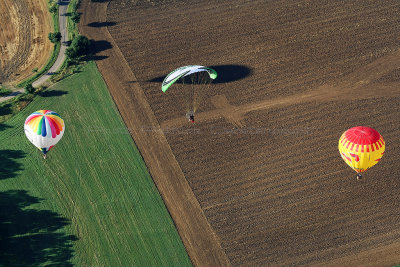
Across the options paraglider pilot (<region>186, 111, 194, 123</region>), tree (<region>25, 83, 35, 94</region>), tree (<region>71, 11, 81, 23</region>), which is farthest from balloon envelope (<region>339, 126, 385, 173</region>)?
tree (<region>71, 11, 81, 23</region>)

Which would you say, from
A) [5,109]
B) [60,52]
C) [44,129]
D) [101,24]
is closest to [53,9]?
[101,24]

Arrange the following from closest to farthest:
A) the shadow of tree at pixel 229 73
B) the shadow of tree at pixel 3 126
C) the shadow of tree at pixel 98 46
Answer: the shadow of tree at pixel 3 126 < the shadow of tree at pixel 229 73 < the shadow of tree at pixel 98 46

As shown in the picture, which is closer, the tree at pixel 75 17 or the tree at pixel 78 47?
the tree at pixel 78 47

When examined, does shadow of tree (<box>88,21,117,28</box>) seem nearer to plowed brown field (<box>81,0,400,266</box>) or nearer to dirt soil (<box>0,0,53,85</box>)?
plowed brown field (<box>81,0,400,266</box>)

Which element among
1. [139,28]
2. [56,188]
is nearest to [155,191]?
[56,188]

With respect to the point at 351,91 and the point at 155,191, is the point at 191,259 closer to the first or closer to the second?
the point at 155,191

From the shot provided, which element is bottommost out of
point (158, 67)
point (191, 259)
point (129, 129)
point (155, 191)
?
point (191, 259)

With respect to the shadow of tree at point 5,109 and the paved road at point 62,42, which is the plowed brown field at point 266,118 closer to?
the paved road at point 62,42

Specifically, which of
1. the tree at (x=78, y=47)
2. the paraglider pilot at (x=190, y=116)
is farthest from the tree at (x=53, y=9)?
the paraglider pilot at (x=190, y=116)
